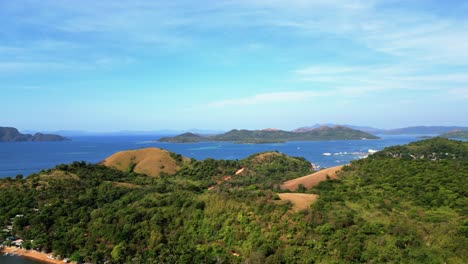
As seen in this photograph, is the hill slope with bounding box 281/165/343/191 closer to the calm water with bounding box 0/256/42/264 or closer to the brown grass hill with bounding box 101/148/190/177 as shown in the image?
the brown grass hill with bounding box 101/148/190/177

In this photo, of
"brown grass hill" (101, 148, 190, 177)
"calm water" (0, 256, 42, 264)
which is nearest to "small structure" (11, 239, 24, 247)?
"calm water" (0, 256, 42, 264)

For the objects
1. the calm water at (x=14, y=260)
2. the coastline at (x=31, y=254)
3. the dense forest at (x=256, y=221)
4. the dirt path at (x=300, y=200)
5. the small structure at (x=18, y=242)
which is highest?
the dirt path at (x=300, y=200)

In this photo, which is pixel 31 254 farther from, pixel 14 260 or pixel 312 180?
pixel 312 180

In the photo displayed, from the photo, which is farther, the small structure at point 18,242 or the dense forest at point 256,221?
the small structure at point 18,242

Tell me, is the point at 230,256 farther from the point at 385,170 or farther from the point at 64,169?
the point at 64,169

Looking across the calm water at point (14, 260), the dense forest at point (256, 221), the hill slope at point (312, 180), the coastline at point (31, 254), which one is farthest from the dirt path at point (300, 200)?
the calm water at point (14, 260)

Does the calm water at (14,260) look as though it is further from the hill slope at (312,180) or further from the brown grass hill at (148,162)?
the brown grass hill at (148,162)
